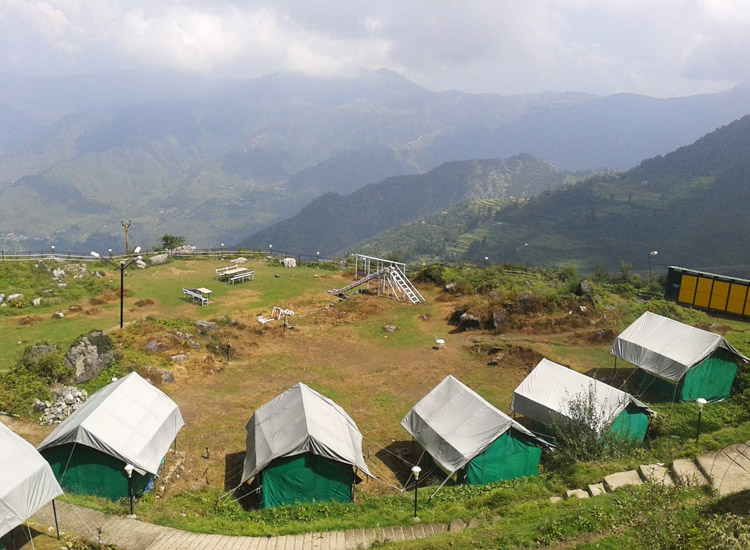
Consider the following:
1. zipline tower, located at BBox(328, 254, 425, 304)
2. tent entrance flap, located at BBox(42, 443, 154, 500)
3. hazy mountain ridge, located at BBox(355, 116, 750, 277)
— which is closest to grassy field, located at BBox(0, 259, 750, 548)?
tent entrance flap, located at BBox(42, 443, 154, 500)

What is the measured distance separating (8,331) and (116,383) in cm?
1788

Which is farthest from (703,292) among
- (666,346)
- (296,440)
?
(296,440)

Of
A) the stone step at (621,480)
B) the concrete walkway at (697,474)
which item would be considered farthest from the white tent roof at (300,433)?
the stone step at (621,480)

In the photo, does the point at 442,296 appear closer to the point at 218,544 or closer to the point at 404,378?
the point at 404,378

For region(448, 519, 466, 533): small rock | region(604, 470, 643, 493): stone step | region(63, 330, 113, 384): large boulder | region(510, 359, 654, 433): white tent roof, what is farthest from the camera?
region(63, 330, 113, 384): large boulder

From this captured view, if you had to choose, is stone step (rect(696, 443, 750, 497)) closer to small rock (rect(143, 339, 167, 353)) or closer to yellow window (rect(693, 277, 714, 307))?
small rock (rect(143, 339, 167, 353))

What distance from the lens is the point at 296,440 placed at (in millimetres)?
15156

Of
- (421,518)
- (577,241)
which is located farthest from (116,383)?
(577,241)

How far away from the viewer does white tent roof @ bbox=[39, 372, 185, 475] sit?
1437cm

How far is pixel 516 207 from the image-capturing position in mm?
189000

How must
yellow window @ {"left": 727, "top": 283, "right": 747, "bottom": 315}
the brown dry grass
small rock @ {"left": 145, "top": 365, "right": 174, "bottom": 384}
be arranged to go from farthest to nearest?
yellow window @ {"left": 727, "top": 283, "right": 747, "bottom": 315}, small rock @ {"left": 145, "top": 365, "right": 174, "bottom": 384}, the brown dry grass

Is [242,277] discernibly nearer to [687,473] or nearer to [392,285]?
[392,285]

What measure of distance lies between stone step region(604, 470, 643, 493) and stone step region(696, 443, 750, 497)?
5.52ft

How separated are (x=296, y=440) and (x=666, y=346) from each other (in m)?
16.5
